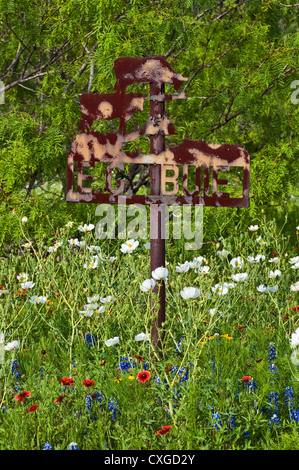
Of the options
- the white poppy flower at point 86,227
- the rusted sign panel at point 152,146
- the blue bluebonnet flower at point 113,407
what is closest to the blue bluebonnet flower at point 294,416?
the blue bluebonnet flower at point 113,407

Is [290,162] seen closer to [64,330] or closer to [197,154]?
[197,154]

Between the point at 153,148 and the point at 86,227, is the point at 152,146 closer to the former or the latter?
the point at 153,148

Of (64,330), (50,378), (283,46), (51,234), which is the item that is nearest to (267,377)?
(50,378)

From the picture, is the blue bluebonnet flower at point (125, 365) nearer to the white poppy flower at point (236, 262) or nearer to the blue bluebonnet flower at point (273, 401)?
the blue bluebonnet flower at point (273, 401)

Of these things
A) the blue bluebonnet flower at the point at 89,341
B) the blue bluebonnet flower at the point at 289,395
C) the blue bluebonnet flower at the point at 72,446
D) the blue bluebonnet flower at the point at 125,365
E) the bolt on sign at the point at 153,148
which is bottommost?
the blue bluebonnet flower at the point at 72,446

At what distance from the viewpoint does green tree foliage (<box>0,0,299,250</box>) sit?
13.6ft

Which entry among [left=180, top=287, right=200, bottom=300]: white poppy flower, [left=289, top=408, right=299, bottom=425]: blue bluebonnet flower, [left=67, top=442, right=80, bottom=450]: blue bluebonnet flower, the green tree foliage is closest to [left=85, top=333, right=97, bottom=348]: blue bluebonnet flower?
[left=180, top=287, right=200, bottom=300]: white poppy flower

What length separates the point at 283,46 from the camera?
4.50m

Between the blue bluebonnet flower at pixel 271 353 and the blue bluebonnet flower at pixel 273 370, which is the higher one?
the blue bluebonnet flower at pixel 271 353

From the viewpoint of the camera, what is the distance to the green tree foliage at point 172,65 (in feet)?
13.6

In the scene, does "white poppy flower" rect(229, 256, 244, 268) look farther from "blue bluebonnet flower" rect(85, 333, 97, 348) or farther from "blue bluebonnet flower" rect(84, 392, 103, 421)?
"blue bluebonnet flower" rect(84, 392, 103, 421)

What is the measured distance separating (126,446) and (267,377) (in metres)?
0.66

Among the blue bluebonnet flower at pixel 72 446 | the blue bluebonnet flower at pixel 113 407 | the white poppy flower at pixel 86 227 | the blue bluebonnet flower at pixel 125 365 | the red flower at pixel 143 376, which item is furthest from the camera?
the white poppy flower at pixel 86 227
